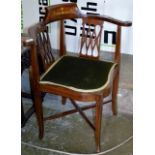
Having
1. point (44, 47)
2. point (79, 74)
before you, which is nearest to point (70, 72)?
point (79, 74)

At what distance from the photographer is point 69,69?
1.87 m

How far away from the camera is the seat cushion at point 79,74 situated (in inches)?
67.6

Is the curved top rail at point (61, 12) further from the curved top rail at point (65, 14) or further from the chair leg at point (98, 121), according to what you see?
Result: the chair leg at point (98, 121)

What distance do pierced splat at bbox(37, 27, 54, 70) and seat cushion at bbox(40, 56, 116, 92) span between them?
6 centimetres

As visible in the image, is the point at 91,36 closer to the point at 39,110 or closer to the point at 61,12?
the point at 61,12

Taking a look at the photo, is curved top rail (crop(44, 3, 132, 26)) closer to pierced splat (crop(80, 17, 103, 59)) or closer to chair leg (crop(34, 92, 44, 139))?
pierced splat (crop(80, 17, 103, 59))

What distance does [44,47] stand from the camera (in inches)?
75.9

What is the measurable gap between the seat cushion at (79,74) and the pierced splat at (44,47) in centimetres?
6

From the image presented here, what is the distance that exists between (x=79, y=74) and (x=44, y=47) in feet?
1.01

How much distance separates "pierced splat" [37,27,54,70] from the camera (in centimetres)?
184

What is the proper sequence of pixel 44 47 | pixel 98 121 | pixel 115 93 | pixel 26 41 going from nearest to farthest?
pixel 26 41, pixel 98 121, pixel 44 47, pixel 115 93

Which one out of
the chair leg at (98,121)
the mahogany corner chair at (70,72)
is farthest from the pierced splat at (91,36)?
the chair leg at (98,121)
